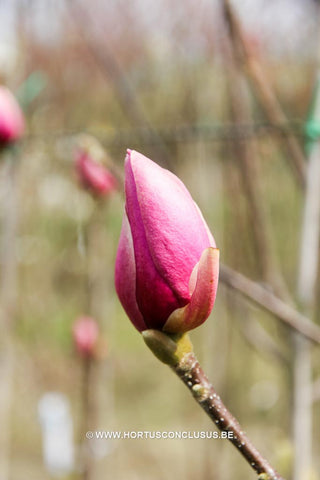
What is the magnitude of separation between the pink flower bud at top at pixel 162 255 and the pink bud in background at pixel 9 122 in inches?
23.9

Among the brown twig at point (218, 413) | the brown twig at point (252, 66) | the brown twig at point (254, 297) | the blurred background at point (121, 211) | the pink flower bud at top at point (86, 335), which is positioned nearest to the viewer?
the brown twig at point (218, 413)

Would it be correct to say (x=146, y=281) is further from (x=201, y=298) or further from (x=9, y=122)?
(x=9, y=122)

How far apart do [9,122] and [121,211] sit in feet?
4.39

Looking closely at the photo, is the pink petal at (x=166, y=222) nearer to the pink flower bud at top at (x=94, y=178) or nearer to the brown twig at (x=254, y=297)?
the brown twig at (x=254, y=297)

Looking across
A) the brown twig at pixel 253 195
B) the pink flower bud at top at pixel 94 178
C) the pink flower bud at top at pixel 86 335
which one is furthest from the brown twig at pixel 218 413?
the pink flower bud at top at pixel 86 335

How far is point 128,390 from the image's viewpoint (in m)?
2.51

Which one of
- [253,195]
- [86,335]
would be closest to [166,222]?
[253,195]

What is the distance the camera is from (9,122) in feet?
2.72

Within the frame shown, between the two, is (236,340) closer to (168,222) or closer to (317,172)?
(317,172)

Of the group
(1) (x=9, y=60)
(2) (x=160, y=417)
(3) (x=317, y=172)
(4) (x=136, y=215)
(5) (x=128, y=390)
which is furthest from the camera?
(5) (x=128, y=390)

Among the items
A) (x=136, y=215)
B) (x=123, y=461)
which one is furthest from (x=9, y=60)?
(x=123, y=461)

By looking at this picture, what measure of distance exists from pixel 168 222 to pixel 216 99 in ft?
5.45

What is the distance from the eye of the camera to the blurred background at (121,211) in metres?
0.67

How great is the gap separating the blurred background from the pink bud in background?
1.4 inches
